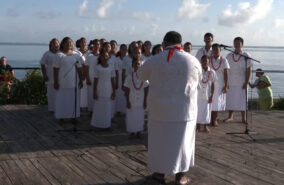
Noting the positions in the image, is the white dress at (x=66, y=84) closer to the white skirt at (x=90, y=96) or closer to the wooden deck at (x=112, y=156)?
the wooden deck at (x=112, y=156)

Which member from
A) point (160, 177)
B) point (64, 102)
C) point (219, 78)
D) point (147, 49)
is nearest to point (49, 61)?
point (64, 102)

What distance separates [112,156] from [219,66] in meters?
3.26

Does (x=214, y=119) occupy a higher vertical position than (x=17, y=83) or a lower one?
lower

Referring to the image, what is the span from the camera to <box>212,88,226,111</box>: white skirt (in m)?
7.83

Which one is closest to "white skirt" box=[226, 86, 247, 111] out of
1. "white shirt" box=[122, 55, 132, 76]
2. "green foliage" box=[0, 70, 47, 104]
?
"white shirt" box=[122, 55, 132, 76]

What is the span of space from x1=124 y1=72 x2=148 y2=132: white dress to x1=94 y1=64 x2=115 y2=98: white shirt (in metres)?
0.69

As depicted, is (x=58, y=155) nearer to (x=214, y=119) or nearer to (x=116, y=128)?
(x=116, y=128)

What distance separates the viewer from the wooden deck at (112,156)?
4.74m

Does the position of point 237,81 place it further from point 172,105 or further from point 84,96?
point 172,105

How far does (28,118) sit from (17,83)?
2.52 metres

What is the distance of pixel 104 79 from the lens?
7074mm

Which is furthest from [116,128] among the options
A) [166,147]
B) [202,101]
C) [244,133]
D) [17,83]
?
[17,83]

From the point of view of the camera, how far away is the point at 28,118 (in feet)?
27.5

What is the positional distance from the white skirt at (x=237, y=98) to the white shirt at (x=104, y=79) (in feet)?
8.97
